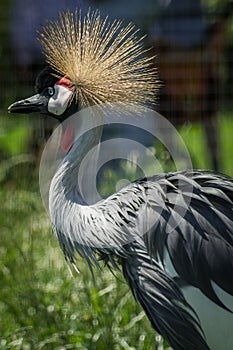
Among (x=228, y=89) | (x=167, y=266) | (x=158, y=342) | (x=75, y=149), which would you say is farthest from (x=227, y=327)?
(x=228, y=89)

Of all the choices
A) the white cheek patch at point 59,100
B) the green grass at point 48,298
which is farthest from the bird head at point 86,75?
the green grass at point 48,298

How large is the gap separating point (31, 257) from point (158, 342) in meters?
0.49

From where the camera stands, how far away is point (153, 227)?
197 centimetres

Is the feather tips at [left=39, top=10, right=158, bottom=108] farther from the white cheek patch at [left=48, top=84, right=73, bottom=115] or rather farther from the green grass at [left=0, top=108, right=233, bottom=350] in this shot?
the green grass at [left=0, top=108, right=233, bottom=350]

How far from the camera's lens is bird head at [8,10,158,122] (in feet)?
7.04

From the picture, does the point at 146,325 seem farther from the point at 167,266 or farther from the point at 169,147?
the point at 169,147

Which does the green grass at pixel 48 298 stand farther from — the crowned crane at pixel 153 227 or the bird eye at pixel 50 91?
the bird eye at pixel 50 91

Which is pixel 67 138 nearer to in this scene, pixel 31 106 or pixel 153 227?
pixel 31 106

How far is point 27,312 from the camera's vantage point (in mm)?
2371

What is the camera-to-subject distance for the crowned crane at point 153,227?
193 cm

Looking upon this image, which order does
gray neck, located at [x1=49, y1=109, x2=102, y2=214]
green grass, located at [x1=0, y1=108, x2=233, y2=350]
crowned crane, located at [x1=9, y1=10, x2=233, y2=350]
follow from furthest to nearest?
green grass, located at [x1=0, y1=108, x2=233, y2=350] < gray neck, located at [x1=49, y1=109, x2=102, y2=214] < crowned crane, located at [x1=9, y1=10, x2=233, y2=350]

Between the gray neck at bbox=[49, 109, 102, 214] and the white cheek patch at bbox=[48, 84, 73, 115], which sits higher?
the white cheek patch at bbox=[48, 84, 73, 115]

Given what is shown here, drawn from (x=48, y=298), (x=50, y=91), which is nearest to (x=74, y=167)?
→ (x=50, y=91)

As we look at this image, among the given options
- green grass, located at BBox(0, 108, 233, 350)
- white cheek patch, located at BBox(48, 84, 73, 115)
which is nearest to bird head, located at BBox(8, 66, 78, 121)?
white cheek patch, located at BBox(48, 84, 73, 115)
